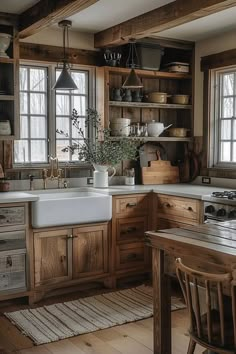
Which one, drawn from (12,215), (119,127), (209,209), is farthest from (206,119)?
(12,215)

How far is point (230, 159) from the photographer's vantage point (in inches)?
196

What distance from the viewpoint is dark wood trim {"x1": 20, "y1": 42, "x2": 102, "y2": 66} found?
453 centimetres

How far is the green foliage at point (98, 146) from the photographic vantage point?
473 cm

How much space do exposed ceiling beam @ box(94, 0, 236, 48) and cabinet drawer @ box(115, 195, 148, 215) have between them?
1.51 metres

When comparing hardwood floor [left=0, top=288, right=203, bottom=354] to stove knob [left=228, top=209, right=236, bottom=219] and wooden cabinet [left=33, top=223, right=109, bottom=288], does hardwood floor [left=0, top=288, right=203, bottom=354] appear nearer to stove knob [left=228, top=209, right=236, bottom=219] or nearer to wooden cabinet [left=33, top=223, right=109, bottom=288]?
wooden cabinet [left=33, top=223, right=109, bottom=288]

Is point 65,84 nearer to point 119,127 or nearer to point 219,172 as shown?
point 119,127

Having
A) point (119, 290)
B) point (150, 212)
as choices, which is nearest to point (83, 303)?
point (119, 290)

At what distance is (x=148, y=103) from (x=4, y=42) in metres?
1.67

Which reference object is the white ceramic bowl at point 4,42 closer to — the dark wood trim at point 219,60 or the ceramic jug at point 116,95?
the ceramic jug at point 116,95

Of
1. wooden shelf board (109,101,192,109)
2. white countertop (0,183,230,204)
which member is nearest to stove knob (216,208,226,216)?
white countertop (0,183,230,204)

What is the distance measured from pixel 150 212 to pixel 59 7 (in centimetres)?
213

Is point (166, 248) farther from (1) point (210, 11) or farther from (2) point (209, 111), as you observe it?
(2) point (209, 111)

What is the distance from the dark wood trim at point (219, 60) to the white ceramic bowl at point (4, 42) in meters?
2.12

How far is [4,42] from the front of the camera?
411 cm
